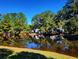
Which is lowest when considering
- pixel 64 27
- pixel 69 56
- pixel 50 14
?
pixel 69 56

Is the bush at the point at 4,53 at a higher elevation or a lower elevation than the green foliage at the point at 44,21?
lower

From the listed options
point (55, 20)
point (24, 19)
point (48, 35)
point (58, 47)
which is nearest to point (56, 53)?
point (58, 47)

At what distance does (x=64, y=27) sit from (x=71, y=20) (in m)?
0.12

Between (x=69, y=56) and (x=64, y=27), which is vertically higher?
(x=64, y=27)

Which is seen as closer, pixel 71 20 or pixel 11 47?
pixel 71 20

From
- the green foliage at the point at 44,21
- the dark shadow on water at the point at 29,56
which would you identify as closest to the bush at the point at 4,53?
the dark shadow on water at the point at 29,56

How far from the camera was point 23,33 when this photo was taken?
2.27m

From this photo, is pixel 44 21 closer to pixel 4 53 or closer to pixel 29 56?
pixel 29 56

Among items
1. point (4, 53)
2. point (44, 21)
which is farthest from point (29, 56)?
point (44, 21)

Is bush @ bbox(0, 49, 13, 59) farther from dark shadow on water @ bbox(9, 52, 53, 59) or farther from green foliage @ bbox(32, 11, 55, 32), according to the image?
green foliage @ bbox(32, 11, 55, 32)

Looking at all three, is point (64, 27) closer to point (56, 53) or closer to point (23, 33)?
point (56, 53)

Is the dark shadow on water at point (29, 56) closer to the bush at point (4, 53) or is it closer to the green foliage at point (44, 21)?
the bush at point (4, 53)

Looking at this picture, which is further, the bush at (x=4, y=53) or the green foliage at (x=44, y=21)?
the bush at (x=4, y=53)

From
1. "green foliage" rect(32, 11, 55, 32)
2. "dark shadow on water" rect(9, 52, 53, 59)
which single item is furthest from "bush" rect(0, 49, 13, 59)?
"green foliage" rect(32, 11, 55, 32)
